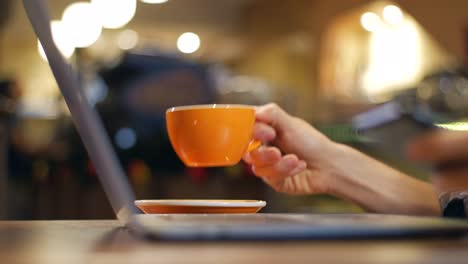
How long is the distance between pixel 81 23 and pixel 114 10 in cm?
56

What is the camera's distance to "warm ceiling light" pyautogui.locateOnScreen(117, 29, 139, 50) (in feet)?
24.5

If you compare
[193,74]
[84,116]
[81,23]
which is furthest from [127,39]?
[84,116]

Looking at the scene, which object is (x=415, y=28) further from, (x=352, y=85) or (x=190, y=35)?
(x=190, y=35)

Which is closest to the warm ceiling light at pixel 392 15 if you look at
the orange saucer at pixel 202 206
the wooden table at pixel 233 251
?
the orange saucer at pixel 202 206

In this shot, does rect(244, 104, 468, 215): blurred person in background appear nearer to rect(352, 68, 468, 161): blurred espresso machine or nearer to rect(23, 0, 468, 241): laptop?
rect(23, 0, 468, 241): laptop

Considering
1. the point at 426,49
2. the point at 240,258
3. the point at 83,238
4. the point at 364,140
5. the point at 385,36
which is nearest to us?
the point at 240,258

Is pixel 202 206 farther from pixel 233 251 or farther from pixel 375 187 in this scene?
pixel 375 187

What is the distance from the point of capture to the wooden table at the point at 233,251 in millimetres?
291

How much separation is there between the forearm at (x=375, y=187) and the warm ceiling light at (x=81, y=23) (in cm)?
411

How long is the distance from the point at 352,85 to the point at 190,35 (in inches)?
112

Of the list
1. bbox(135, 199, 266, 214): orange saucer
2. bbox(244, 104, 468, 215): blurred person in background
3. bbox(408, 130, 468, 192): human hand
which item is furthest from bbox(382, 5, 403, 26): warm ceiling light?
bbox(135, 199, 266, 214): orange saucer

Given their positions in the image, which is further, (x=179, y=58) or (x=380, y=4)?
(x=380, y=4)

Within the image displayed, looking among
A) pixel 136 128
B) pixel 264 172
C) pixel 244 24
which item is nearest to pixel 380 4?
pixel 244 24

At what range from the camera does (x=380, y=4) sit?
490 centimetres
